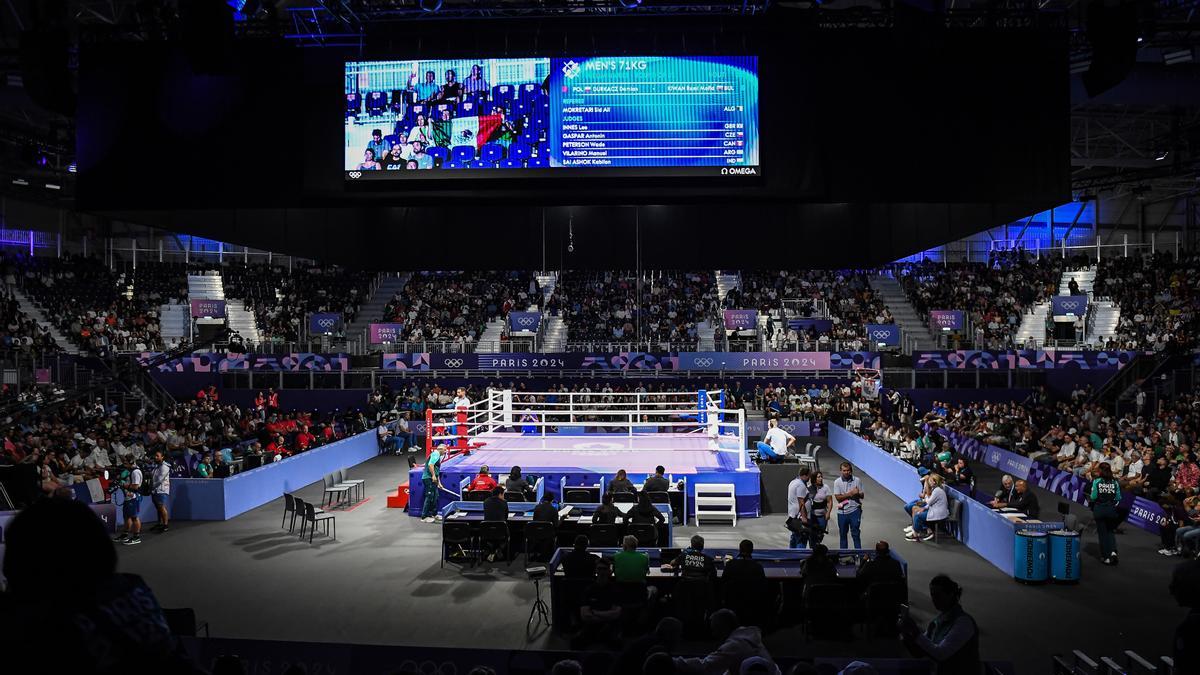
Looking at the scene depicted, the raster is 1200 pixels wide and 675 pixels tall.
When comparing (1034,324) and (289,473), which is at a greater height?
(1034,324)

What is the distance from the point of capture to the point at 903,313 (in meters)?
32.8

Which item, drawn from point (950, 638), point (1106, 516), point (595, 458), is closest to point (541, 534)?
point (595, 458)

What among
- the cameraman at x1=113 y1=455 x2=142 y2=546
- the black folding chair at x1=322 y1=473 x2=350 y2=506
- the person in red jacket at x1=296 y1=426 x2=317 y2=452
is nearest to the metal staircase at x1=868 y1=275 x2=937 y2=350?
the person in red jacket at x1=296 y1=426 x2=317 y2=452

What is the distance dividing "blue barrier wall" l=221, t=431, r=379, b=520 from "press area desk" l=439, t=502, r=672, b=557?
4.91 meters

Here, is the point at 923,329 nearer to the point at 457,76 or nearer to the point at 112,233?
the point at 457,76

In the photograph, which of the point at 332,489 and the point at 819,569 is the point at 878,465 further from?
the point at 332,489

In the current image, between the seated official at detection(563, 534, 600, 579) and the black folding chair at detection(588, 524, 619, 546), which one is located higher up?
the seated official at detection(563, 534, 600, 579)

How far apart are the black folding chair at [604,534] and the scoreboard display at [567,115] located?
5.13 meters

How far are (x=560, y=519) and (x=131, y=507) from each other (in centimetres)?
694

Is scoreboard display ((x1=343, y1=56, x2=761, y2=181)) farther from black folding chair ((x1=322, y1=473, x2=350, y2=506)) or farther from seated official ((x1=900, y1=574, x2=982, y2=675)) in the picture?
seated official ((x1=900, y1=574, x2=982, y2=675))

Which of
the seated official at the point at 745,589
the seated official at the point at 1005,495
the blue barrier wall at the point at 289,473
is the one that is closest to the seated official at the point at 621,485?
the seated official at the point at 745,589

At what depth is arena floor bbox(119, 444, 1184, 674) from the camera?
28.0 ft

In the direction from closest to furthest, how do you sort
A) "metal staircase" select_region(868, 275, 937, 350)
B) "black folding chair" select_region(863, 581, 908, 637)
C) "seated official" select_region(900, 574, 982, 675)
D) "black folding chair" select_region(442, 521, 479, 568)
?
"seated official" select_region(900, 574, 982, 675), "black folding chair" select_region(863, 581, 908, 637), "black folding chair" select_region(442, 521, 479, 568), "metal staircase" select_region(868, 275, 937, 350)

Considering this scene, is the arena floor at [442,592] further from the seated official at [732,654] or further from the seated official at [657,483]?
the seated official at [732,654]
